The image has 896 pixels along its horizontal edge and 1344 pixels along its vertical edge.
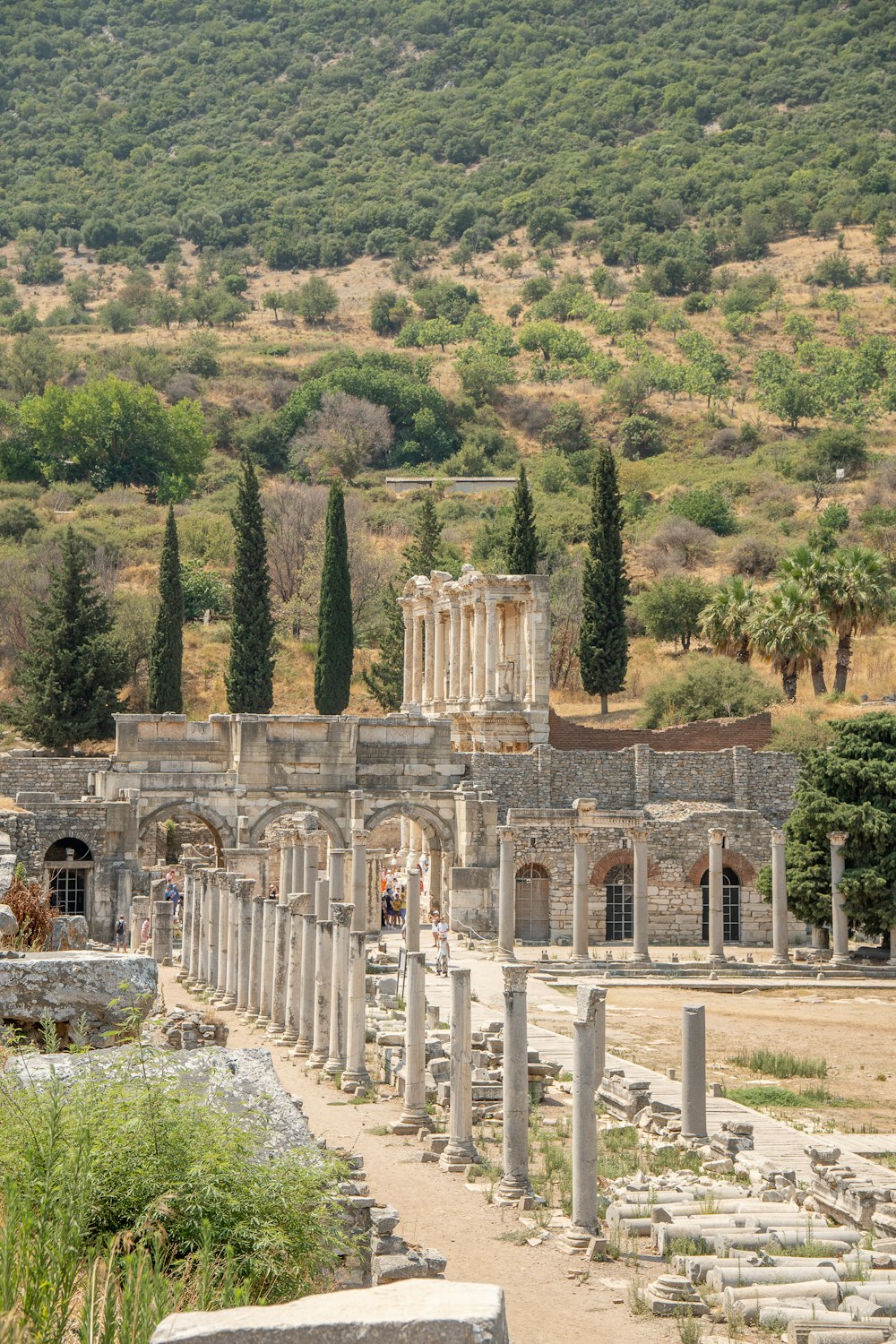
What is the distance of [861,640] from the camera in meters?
64.3

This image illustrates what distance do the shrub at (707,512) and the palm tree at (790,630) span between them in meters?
27.7

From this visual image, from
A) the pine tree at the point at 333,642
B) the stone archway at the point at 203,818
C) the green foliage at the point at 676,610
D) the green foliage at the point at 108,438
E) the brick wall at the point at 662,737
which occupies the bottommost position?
the stone archway at the point at 203,818

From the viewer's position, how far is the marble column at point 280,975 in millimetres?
25453

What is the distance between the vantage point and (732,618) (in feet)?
186

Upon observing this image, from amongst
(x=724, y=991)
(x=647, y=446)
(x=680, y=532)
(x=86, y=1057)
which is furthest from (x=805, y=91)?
(x=86, y=1057)

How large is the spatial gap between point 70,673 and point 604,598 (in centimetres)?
1718

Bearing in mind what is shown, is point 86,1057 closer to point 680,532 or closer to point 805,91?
point 680,532

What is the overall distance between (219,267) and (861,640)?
89.4 metres

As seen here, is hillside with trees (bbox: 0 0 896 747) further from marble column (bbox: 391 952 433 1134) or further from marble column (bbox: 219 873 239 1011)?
marble column (bbox: 391 952 433 1134)

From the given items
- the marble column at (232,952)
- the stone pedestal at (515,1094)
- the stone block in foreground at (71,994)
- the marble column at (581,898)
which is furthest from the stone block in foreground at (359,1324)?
the marble column at (581,898)

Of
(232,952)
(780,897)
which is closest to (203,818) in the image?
(780,897)

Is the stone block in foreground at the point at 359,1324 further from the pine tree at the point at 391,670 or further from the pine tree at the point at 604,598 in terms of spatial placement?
the pine tree at the point at 391,670

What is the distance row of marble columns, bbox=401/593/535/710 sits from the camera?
166ft

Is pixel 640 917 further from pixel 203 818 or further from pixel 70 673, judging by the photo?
pixel 70 673
